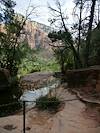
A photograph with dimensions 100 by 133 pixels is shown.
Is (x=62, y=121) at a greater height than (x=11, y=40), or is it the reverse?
(x=11, y=40)

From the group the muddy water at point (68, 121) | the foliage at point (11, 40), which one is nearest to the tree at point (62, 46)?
the foliage at point (11, 40)

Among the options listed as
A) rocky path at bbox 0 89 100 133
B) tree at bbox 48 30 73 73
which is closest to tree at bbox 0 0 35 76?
tree at bbox 48 30 73 73

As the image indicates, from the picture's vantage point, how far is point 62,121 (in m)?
8.95

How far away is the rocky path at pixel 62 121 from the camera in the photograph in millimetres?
8203

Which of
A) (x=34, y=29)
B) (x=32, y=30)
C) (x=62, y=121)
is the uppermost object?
(x=34, y=29)

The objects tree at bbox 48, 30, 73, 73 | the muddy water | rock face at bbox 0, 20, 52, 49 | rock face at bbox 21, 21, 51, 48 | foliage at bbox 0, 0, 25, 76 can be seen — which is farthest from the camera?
rock face at bbox 21, 21, 51, 48

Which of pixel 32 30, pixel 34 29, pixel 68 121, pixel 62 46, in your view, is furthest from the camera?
pixel 34 29

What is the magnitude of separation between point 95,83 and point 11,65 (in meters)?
10.7

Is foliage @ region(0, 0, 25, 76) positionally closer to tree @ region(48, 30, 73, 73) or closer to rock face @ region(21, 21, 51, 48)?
rock face @ region(21, 21, 51, 48)

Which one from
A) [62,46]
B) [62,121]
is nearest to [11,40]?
Answer: [62,46]

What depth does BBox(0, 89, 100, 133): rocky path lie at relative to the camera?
8.20 metres

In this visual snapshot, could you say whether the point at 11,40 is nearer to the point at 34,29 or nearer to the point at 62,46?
the point at 62,46

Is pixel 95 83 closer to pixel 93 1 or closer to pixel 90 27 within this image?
pixel 90 27

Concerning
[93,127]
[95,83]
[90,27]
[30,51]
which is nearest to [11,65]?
[30,51]
